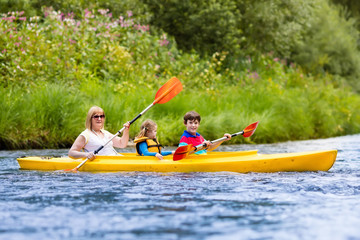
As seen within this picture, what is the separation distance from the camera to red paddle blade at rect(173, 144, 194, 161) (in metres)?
6.18

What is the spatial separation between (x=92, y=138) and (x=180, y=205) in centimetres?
244

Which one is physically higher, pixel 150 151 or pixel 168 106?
pixel 168 106

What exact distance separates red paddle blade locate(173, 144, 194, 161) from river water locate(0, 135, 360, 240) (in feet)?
0.88

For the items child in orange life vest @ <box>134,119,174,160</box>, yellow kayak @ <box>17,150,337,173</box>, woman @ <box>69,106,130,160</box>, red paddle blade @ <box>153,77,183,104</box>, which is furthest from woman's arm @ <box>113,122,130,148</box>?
red paddle blade @ <box>153,77,183,104</box>

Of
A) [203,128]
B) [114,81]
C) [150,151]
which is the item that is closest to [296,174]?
[150,151]

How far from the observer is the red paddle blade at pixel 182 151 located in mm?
6179

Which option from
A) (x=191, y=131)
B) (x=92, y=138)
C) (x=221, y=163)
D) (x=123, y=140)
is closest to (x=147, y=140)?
(x=123, y=140)

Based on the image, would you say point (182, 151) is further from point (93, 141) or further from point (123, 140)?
point (93, 141)

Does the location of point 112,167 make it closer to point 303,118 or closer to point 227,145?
point 227,145

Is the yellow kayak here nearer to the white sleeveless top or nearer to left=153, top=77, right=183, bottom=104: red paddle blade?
the white sleeveless top

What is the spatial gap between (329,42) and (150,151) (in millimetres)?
15127

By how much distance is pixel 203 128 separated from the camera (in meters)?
10.3

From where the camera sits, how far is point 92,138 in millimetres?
6469

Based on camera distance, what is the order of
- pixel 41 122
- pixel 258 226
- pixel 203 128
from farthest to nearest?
pixel 203 128
pixel 41 122
pixel 258 226
